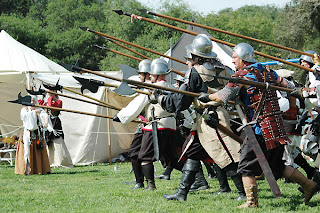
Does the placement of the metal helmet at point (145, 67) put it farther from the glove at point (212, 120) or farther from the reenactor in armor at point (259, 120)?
the reenactor in armor at point (259, 120)

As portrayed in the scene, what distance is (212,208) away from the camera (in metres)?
5.14

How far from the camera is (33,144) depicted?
33.7 ft

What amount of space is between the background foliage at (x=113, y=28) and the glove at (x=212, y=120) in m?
19.6

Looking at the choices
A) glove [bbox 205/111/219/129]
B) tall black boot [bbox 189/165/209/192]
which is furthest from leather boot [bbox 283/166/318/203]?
tall black boot [bbox 189/165/209/192]

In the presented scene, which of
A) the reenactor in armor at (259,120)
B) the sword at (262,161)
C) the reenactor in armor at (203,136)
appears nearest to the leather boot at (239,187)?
the reenactor in armor at (203,136)

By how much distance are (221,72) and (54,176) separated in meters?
5.07

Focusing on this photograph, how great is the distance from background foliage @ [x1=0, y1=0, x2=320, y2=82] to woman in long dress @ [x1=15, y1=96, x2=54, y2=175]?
56.1 ft

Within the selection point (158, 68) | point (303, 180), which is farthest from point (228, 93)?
point (158, 68)

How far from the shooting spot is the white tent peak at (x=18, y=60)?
1233cm

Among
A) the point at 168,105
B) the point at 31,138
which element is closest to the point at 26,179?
the point at 31,138

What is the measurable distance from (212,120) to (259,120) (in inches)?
25.4

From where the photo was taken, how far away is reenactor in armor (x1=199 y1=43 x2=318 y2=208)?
4820mm

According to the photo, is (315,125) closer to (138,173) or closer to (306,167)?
(306,167)

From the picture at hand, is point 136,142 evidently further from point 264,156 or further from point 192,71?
point 264,156
